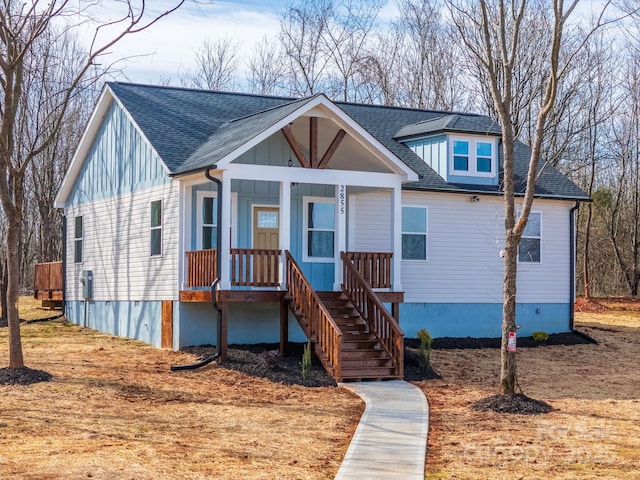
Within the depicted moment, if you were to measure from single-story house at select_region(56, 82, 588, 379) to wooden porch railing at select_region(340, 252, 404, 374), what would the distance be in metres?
0.04

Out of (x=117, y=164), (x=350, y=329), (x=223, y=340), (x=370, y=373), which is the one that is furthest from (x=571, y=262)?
(x=117, y=164)

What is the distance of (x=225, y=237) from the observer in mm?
16609

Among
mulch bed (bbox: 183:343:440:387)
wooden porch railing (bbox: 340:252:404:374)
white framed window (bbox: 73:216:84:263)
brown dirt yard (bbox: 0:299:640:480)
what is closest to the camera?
brown dirt yard (bbox: 0:299:640:480)

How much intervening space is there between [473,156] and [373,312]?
686cm

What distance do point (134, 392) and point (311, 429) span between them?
3.34 meters

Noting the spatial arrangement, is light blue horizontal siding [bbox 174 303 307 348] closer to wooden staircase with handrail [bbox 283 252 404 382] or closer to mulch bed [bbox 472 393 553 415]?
wooden staircase with handrail [bbox 283 252 404 382]

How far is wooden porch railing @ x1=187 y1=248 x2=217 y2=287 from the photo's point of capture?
17031mm

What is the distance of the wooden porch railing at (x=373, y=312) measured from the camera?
1602 centimetres

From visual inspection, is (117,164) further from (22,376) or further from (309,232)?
(22,376)

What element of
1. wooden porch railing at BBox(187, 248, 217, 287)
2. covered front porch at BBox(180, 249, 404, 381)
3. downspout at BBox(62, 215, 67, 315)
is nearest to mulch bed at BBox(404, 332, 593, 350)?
covered front porch at BBox(180, 249, 404, 381)

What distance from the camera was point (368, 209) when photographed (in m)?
20.7

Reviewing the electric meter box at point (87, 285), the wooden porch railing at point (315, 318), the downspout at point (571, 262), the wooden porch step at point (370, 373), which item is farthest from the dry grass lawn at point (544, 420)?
the electric meter box at point (87, 285)

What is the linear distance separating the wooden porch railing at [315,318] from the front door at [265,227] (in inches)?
107

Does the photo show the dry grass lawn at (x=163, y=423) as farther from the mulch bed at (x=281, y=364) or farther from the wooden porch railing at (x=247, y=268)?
the wooden porch railing at (x=247, y=268)
